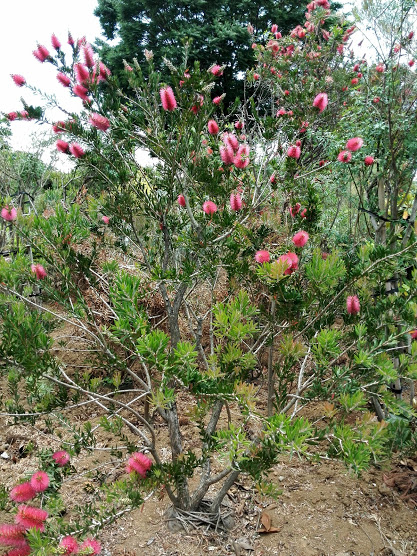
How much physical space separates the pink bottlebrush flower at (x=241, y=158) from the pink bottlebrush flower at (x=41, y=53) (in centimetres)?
90

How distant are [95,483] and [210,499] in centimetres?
74

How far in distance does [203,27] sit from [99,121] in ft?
34.0

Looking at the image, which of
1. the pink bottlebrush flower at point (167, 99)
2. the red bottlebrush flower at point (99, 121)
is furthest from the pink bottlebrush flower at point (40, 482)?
the pink bottlebrush flower at point (167, 99)

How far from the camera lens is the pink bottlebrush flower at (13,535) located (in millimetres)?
1281

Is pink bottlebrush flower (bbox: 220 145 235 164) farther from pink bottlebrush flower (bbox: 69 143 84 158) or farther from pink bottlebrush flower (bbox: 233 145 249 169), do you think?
pink bottlebrush flower (bbox: 69 143 84 158)

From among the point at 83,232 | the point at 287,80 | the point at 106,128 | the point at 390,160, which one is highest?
the point at 287,80

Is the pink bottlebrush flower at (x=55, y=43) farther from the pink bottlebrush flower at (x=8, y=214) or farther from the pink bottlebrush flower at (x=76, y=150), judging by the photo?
the pink bottlebrush flower at (x=8, y=214)

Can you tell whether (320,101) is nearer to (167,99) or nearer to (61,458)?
(167,99)

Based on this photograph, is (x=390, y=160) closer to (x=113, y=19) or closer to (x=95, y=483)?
(x=95, y=483)

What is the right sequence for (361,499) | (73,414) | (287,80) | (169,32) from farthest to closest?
(169,32)
(287,80)
(73,414)
(361,499)

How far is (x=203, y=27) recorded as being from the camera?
10.1m

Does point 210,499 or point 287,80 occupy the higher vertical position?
point 287,80

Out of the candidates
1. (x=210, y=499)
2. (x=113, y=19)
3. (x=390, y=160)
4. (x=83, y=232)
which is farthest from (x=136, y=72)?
(x=113, y=19)

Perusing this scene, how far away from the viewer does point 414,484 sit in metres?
2.16
